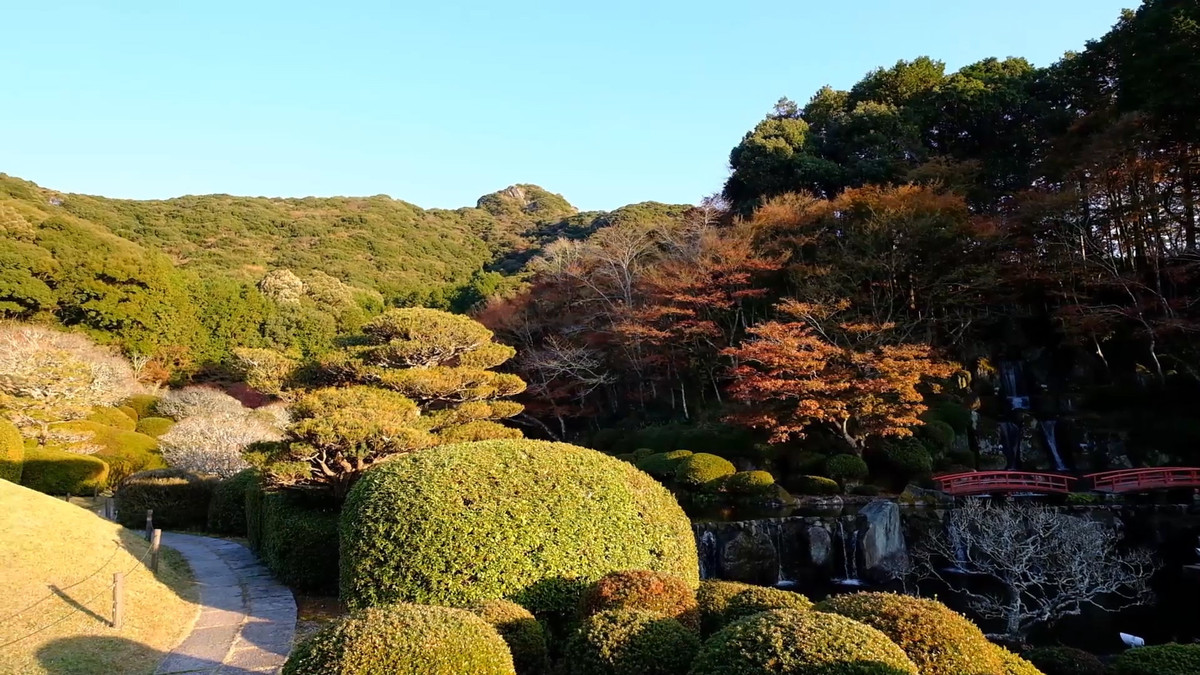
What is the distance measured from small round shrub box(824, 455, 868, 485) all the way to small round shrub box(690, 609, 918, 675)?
521 inches

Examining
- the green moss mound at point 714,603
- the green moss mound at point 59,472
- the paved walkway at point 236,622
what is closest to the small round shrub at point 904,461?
the green moss mound at point 714,603

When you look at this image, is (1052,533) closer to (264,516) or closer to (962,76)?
(264,516)

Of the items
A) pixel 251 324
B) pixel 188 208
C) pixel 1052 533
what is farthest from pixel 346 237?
pixel 1052 533

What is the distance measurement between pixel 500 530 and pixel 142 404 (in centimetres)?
2653

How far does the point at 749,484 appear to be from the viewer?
15.1 m

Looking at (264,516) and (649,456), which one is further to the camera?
(649,456)

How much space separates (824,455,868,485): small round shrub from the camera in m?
15.7

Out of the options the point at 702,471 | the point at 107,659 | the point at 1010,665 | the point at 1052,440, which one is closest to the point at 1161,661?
the point at 1010,665

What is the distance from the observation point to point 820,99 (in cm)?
3150

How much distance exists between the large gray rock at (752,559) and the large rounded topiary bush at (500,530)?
7545mm

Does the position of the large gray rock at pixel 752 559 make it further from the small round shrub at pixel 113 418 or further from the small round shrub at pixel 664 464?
the small round shrub at pixel 113 418

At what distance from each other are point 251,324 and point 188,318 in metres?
3.07

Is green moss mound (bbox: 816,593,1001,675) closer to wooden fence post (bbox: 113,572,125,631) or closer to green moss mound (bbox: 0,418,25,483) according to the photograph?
wooden fence post (bbox: 113,572,125,631)

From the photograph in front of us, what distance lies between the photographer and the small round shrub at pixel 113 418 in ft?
72.3
